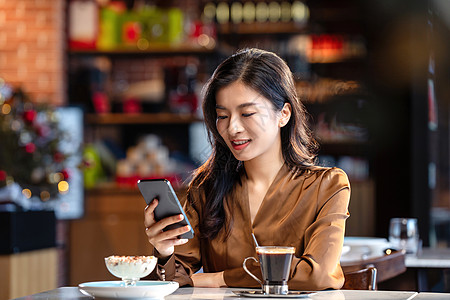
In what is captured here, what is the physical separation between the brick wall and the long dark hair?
3941mm

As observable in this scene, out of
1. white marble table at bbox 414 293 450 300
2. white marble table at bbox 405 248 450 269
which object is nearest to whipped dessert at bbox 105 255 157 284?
white marble table at bbox 414 293 450 300

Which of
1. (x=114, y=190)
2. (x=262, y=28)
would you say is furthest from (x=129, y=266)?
(x=262, y=28)

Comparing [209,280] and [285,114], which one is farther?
[285,114]

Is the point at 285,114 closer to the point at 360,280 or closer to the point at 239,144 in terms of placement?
the point at 239,144

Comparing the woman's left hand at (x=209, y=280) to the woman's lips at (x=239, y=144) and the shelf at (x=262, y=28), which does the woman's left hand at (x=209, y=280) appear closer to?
the woman's lips at (x=239, y=144)

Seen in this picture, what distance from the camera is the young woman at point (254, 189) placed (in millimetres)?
1931

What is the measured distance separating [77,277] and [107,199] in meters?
0.64

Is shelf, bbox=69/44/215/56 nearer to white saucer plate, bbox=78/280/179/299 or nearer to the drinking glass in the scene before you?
the drinking glass

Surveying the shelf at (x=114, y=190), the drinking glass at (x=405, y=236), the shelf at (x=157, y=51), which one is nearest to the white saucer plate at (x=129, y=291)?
the drinking glass at (x=405, y=236)

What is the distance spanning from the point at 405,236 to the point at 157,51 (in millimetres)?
3481

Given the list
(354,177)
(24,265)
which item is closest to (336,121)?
(354,177)

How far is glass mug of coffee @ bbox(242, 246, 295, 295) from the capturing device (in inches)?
62.5

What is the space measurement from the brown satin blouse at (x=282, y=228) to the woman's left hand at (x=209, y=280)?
17 mm

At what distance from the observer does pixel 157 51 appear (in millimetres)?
6059
